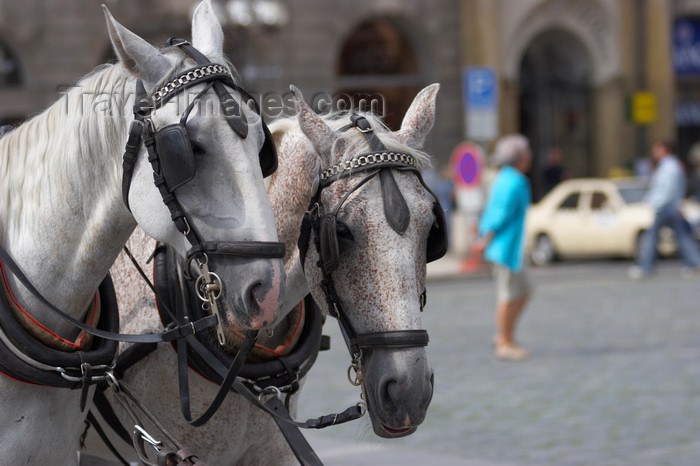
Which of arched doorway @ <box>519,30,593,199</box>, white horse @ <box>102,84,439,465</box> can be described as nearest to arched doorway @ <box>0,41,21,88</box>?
arched doorway @ <box>519,30,593,199</box>

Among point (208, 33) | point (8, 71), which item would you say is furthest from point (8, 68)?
point (208, 33)

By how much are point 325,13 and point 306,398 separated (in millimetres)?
18321

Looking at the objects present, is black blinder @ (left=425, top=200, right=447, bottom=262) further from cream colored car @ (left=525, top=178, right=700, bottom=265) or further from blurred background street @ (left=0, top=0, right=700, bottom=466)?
cream colored car @ (left=525, top=178, right=700, bottom=265)

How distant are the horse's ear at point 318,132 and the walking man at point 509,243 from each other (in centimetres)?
633

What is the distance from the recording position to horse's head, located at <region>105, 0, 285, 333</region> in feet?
9.41

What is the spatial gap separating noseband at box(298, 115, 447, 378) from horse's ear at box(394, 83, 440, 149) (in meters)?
0.14

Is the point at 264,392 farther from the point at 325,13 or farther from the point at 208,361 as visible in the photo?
the point at 325,13

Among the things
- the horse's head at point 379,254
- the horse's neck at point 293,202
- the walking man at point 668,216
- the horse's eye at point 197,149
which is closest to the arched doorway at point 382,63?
the walking man at point 668,216

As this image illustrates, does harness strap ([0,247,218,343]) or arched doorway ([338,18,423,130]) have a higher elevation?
harness strap ([0,247,218,343])

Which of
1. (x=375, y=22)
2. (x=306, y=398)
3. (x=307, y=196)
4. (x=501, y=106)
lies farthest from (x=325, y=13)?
(x=307, y=196)

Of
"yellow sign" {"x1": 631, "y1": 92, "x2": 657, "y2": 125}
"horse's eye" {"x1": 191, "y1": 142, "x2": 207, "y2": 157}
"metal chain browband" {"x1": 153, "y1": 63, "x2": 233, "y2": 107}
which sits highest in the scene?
"metal chain browband" {"x1": 153, "y1": 63, "x2": 233, "y2": 107}

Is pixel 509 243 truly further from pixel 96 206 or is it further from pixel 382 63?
pixel 382 63

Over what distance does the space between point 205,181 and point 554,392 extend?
5707 millimetres

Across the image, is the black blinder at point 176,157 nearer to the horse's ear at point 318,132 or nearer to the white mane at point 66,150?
the white mane at point 66,150
